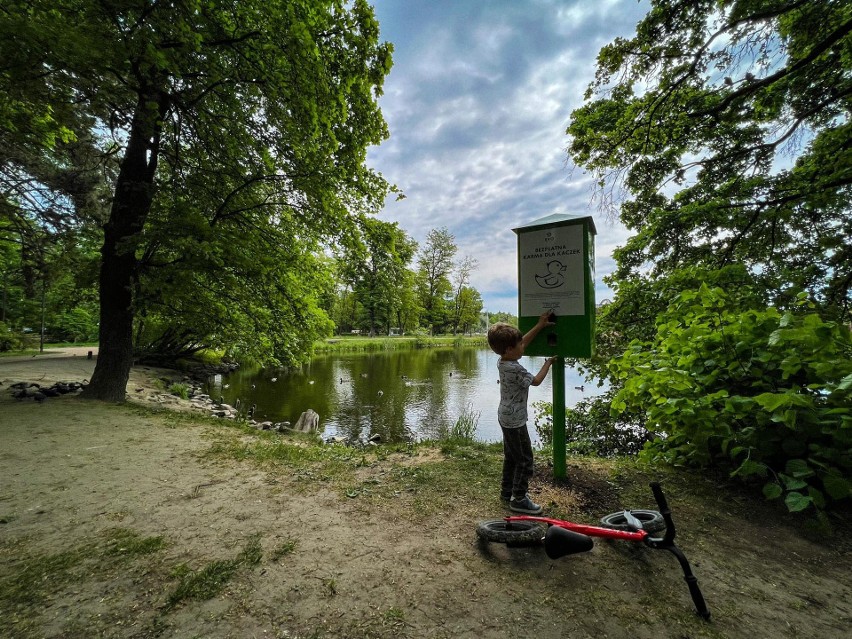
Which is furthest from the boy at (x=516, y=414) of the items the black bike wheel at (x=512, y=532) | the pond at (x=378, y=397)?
the pond at (x=378, y=397)

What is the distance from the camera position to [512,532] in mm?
2318

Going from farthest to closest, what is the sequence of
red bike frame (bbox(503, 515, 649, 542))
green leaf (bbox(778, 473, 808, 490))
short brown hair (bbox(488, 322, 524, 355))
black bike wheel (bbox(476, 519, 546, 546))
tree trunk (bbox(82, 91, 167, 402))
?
tree trunk (bbox(82, 91, 167, 402)) → short brown hair (bbox(488, 322, 524, 355)) → green leaf (bbox(778, 473, 808, 490)) → black bike wheel (bbox(476, 519, 546, 546)) → red bike frame (bbox(503, 515, 649, 542))

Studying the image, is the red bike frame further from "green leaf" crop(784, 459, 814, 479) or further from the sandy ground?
"green leaf" crop(784, 459, 814, 479)

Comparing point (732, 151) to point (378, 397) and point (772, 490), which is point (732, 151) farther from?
point (378, 397)

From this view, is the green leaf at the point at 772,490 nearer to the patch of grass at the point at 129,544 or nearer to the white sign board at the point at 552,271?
the white sign board at the point at 552,271

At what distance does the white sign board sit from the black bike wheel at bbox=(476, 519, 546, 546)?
6.48 feet

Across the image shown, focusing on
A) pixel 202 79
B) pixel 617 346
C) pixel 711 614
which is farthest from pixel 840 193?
pixel 202 79

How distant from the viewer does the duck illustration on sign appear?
3.43 meters

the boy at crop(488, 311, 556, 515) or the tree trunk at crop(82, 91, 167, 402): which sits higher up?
the tree trunk at crop(82, 91, 167, 402)

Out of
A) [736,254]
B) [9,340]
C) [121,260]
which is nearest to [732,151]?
[736,254]

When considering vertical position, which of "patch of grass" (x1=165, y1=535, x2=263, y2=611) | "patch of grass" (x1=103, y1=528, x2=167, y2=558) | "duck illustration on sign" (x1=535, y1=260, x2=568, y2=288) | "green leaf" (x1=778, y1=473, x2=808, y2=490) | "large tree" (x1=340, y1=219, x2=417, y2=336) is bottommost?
"patch of grass" (x1=103, y1=528, x2=167, y2=558)

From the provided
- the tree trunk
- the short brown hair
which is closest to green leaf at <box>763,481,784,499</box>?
the short brown hair

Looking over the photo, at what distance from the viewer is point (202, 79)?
5836 millimetres

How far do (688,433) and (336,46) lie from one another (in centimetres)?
747
